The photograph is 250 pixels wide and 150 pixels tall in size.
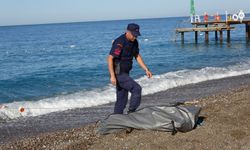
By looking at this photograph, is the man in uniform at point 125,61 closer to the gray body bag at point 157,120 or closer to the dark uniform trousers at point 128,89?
the dark uniform trousers at point 128,89

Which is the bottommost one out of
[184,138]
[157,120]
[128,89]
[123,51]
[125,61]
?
[184,138]

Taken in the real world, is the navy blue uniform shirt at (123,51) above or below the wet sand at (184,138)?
above

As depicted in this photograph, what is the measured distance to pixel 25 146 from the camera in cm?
745

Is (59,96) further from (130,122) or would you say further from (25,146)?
(130,122)

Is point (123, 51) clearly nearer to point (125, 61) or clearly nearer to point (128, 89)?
point (125, 61)

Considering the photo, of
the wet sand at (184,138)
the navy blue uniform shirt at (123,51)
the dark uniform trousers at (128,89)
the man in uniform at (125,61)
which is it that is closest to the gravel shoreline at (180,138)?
the wet sand at (184,138)

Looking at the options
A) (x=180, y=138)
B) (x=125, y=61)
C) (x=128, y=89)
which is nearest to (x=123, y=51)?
(x=125, y=61)

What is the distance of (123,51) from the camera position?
680cm

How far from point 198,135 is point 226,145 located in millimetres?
544

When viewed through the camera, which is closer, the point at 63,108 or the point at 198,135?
the point at 198,135

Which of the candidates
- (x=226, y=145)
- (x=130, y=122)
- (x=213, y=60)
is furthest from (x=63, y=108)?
(x=213, y=60)

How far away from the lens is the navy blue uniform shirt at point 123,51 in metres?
6.72

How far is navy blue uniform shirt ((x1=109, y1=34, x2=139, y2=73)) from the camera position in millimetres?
6723

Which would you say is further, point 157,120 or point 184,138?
point 157,120
